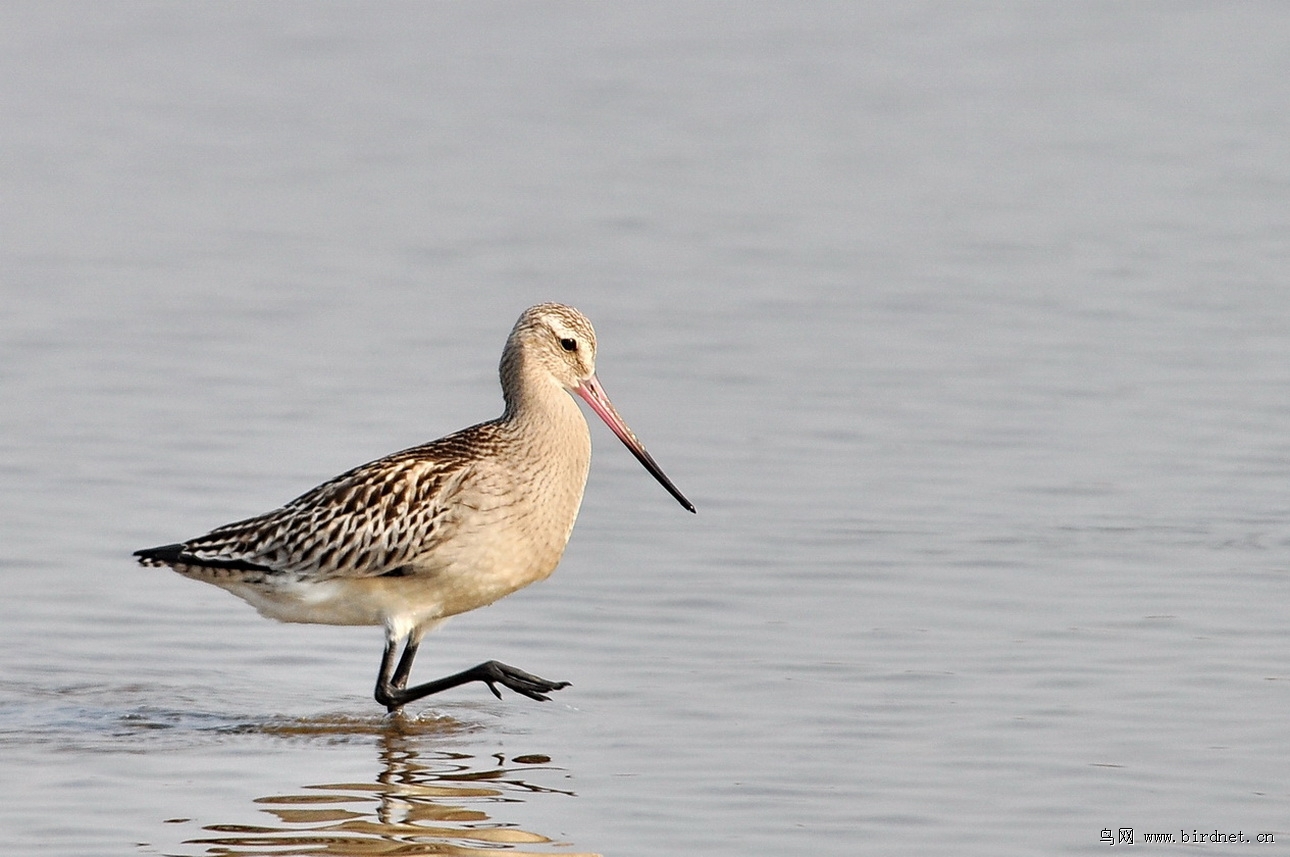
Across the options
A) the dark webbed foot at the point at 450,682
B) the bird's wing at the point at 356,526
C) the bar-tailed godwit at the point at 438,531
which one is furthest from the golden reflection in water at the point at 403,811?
the bird's wing at the point at 356,526

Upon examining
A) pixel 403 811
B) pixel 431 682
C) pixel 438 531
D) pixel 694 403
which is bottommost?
pixel 403 811

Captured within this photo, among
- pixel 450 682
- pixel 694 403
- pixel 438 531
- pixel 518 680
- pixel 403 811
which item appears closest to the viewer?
pixel 403 811

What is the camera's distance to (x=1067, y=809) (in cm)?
812

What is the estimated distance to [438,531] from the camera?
A: 948 cm

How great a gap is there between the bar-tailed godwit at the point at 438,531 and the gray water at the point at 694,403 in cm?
38

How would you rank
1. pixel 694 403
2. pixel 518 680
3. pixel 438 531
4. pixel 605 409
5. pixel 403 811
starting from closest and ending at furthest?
pixel 403 811
pixel 518 680
pixel 438 531
pixel 605 409
pixel 694 403

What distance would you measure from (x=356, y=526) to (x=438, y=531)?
1.20ft

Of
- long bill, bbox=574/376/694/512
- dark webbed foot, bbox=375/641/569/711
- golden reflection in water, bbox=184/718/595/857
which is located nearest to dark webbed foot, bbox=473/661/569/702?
dark webbed foot, bbox=375/641/569/711

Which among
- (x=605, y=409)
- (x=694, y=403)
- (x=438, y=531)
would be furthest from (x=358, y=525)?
(x=694, y=403)

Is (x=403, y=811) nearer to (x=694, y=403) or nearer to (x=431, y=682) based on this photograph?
(x=431, y=682)

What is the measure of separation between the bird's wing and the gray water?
53 centimetres

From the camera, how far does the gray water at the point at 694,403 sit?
858 cm

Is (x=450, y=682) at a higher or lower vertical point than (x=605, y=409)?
lower

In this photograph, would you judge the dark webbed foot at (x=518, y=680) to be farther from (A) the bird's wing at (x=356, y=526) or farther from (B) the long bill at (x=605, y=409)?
(B) the long bill at (x=605, y=409)
